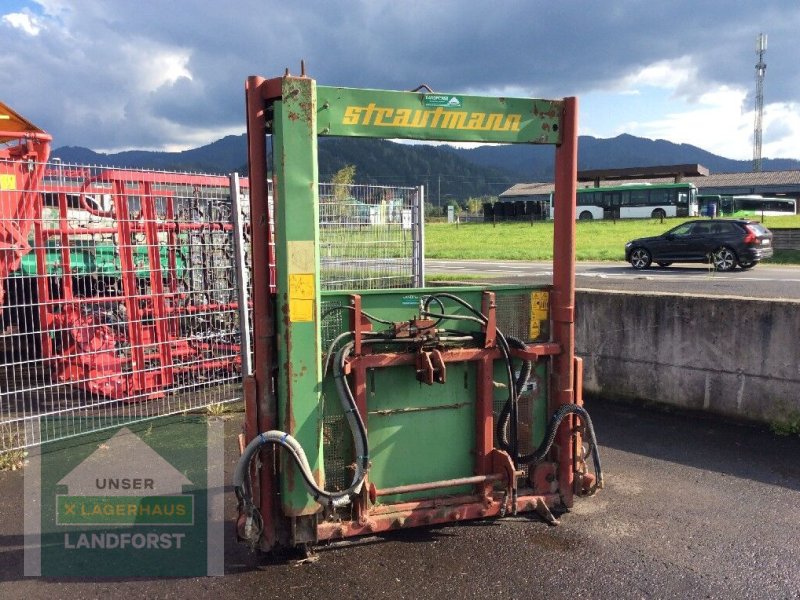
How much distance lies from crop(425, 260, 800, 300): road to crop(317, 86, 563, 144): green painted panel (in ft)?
25.8

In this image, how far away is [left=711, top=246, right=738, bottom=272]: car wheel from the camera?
65.2 ft

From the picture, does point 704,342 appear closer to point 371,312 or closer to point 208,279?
point 371,312

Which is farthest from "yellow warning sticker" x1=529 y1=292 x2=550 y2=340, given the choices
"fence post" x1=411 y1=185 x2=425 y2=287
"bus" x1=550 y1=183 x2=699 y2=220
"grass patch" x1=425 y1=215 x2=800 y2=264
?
"bus" x1=550 y1=183 x2=699 y2=220

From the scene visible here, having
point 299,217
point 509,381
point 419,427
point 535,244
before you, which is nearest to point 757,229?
point 535,244

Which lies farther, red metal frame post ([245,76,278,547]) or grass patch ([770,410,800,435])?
grass patch ([770,410,800,435])

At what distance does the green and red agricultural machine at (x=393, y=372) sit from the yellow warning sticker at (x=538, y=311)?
10 mm

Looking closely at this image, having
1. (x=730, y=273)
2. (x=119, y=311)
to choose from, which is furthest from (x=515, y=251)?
(x=119, y=311)

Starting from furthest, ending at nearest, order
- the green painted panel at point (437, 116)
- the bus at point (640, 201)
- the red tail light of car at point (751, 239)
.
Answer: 1. the bus at point (640, 201)
2. the red tail light of car at point (751, 239)
3. the green painted panel at point (437, 116)

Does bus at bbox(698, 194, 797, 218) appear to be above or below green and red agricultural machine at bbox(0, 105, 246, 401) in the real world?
above

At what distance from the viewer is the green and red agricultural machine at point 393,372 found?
145 inches

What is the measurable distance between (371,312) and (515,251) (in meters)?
25.0

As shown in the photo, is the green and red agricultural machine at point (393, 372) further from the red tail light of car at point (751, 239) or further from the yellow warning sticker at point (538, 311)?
the red tail light of car at point (751, 239)

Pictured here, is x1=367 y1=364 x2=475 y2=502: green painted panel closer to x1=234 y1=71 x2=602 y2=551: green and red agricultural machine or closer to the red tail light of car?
x1=234 y1=71 x2=602 y2=551: green and red agricultural machine

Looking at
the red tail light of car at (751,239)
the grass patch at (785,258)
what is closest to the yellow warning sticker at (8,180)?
the red tail light of car at (751,239)
